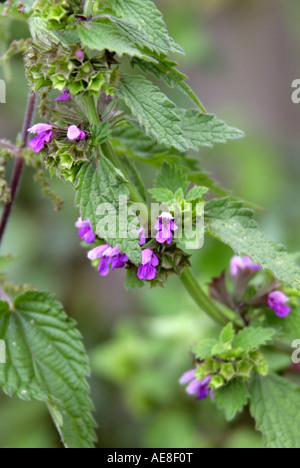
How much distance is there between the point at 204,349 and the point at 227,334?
0.10 m

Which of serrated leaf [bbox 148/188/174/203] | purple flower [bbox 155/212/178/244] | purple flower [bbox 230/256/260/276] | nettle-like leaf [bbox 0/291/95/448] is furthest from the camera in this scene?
purple flower [bbox 230/256/260/276]

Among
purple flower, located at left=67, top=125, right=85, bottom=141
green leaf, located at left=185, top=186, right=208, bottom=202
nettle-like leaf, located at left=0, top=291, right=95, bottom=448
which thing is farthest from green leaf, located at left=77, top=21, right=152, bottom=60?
nettle-like leaf, located at left=0, top=291, right=95, bottom=448

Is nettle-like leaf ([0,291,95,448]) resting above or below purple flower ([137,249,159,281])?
below

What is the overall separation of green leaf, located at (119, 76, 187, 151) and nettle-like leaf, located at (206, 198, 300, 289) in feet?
0.93

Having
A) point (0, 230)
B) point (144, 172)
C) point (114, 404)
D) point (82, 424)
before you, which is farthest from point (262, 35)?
point (82, 424)

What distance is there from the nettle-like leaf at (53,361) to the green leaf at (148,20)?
2.89 feet

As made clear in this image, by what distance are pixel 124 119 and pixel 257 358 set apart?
2.84 feet

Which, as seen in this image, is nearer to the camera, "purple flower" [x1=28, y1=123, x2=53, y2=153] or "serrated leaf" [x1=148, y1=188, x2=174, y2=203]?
"purple flower" [x1=28, y1=123, x2=53, y2=153]

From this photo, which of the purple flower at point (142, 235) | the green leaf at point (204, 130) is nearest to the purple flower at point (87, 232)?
the purple flower at point (142, 235)

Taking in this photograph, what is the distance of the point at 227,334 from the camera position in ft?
5.96

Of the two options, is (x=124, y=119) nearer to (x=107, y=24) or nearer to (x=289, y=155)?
(x=107, y=24)

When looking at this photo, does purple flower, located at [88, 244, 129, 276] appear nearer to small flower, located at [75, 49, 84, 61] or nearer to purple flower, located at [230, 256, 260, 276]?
small flower, located at [75, 49, 84, 61]

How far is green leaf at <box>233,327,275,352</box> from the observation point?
1.76 m

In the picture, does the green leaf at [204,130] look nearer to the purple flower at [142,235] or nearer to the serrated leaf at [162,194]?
the serrated leaf at [162,194]
